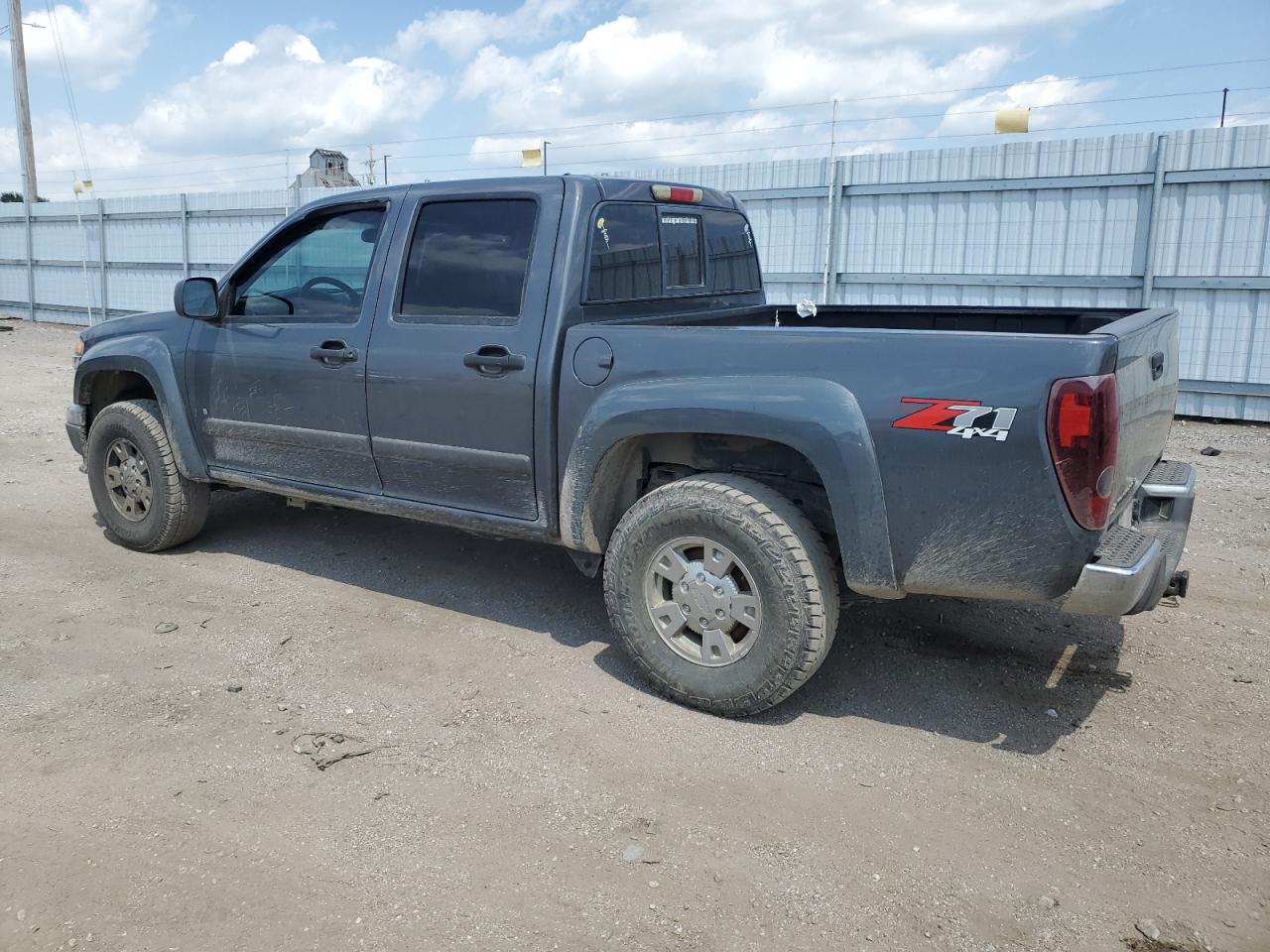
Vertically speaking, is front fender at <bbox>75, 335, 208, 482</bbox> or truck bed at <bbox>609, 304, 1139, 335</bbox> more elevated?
truck bed at <bbox>609, 304, 1139, 335</bbox>

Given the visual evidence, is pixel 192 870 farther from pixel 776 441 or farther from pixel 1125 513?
pixel 1125 513

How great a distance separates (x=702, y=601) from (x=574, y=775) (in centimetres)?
77

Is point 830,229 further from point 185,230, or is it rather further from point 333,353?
point 185,230

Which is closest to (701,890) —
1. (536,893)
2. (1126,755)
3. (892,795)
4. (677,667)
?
(536,893)

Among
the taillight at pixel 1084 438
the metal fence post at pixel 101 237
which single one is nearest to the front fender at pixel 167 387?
the taillight at pixel 1084 438

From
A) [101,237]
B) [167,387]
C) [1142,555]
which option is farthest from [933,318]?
[101,237]

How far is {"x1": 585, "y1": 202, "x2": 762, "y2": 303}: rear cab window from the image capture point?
4.32 meters

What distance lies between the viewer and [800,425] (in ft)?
11.5

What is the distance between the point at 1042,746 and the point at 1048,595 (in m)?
0.70

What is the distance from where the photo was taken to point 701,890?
2.84 meters

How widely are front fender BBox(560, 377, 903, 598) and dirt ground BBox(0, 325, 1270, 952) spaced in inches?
28.9

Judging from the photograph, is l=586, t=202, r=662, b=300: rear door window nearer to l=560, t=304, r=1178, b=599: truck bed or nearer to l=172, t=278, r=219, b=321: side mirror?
l=560, t=304, r=1178, b=599: truck bed

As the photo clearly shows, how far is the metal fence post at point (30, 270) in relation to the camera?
68.7 ft

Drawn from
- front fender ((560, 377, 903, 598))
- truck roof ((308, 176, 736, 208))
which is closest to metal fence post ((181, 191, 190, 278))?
truck roof ((308, 176, 736, 208))
